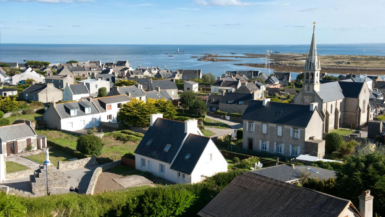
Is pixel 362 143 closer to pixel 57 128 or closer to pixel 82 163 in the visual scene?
pixel 82 163

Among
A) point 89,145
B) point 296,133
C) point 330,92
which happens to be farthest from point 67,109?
point 330,92

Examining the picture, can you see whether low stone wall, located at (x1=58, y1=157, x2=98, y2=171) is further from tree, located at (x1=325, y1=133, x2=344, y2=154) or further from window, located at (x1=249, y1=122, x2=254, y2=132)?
tree, located at (x1=325, y1=133, x2=344, y2=154)

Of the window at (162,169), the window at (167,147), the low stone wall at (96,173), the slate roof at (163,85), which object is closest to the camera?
the low stone wall at (96,173)

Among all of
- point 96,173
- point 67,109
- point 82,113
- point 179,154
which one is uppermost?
point 67,109

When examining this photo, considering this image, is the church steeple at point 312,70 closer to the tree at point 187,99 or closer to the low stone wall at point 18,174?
the tree at point 187,99

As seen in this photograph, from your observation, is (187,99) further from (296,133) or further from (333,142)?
(333,142)

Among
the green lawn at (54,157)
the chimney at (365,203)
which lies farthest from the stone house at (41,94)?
the chimney at (365,203)

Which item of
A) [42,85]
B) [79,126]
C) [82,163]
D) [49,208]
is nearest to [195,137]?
[82,163]
